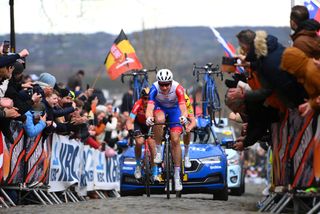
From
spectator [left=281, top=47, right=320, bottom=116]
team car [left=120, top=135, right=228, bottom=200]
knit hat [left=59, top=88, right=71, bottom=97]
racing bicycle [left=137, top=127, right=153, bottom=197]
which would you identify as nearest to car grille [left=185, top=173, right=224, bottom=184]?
team car [left=120, top=135, right=228, bottom=200]

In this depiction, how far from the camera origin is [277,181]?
47.2ft

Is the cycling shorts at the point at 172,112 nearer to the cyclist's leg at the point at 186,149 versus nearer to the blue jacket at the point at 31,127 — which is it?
the cyclist's leg at the point at 186,149

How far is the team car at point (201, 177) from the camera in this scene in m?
20.4

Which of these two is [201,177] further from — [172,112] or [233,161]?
[233,161]

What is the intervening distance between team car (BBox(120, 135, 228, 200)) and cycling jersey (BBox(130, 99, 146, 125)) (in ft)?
2.77

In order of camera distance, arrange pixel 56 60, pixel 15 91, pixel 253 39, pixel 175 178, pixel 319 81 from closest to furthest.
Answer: pixel 319 81 → pixel 253 39 → pixel 15 91 → pixel 175 178 → pixel 56 60

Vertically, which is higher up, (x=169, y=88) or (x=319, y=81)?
(x=319, y=81)

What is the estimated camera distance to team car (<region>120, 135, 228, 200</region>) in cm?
2042

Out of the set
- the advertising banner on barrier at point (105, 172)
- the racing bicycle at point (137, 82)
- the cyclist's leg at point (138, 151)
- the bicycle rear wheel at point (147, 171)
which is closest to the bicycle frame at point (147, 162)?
the bicycle rear wheel at point (147, 171)

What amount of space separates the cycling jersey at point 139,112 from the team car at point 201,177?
84 cm

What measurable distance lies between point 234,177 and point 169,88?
292 inches

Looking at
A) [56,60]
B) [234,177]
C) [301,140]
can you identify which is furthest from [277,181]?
[56,60]

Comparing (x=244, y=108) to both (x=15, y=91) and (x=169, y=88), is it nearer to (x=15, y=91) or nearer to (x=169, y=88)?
(x=15, y=91)

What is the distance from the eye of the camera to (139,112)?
821 inches
